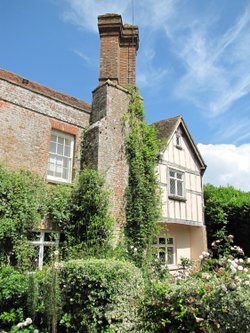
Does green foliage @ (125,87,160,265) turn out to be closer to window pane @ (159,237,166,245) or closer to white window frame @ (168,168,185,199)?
white window frame @ (168,168,185,199)

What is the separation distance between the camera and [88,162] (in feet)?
37.3

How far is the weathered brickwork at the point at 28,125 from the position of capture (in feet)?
32.1

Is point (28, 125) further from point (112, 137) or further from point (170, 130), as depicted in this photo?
point (170, 130)

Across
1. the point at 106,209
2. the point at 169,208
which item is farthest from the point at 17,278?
the point at 169,208

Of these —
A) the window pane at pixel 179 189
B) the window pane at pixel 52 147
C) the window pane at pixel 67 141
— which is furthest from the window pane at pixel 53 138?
the window pane at pixel 179 189

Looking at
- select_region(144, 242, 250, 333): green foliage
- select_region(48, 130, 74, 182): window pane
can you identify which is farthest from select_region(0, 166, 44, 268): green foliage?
select_region(144, 242, 250, 333): green foliage

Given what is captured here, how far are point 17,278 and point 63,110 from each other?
6.75m

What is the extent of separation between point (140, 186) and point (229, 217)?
8.46 meters

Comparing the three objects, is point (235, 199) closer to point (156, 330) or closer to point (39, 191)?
point (39, 191)

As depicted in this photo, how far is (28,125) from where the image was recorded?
10.4 meters

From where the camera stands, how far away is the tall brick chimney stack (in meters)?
13.0

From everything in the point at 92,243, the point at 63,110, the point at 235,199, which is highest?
the point at 63,110

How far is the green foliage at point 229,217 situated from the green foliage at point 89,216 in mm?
9404

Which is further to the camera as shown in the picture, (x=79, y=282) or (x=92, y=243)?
(x=92, y=243)
